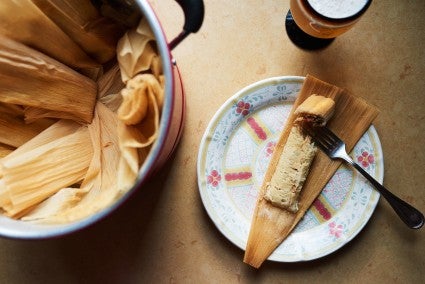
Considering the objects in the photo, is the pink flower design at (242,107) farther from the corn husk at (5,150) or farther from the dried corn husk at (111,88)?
the corn husk at (5,150)

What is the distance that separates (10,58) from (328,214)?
639 millimetres

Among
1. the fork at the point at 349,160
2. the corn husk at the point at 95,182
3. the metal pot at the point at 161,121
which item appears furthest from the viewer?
the fork at the point at 349,160

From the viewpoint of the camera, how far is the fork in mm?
763

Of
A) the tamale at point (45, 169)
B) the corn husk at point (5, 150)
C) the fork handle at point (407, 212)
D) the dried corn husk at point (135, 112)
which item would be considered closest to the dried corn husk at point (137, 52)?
the dried corn husk at point (135, 112)

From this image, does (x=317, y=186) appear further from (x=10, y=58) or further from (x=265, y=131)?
(x=10, y=58)

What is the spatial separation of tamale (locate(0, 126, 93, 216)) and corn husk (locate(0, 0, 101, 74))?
134mm

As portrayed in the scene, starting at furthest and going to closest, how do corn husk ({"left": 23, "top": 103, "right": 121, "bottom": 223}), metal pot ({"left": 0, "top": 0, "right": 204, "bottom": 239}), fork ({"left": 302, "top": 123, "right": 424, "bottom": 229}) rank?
fork ({"left": 302, "top": 123, "right": 424, "bottom": 229}) < corn husk ({"left": 23, "top": 103, "right": 121, "bottom": 223}) < metal pot ({"left": 0, "top": 0, "right": 204, "bottom": 239})

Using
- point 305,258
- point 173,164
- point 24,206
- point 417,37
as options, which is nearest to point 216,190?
point 173,164

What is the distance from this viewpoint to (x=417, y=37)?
0.82 meters

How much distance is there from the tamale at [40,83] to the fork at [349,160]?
0.42m

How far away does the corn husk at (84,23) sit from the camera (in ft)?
2.19

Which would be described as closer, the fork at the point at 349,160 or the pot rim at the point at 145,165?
the pot rim at the point at 145,165

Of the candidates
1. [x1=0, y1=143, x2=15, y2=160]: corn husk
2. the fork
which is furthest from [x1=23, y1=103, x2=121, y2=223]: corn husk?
the fork

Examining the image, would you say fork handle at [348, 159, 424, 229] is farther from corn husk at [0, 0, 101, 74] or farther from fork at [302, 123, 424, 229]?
corn husk at [0, 0, 101, 74]
